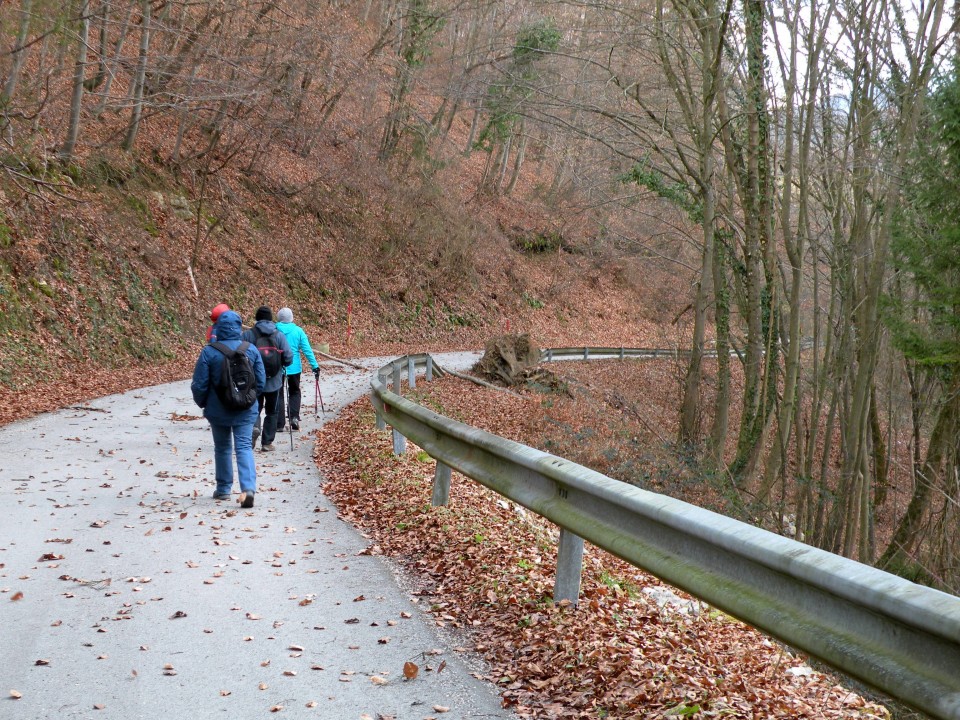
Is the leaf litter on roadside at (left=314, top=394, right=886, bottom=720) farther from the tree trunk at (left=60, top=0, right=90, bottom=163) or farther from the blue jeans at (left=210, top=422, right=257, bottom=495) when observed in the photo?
the tree trunk at (left=60, top=0, right=90, bottom=163)

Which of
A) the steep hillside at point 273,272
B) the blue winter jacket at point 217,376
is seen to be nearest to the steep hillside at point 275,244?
the steep hillside at point 273,272

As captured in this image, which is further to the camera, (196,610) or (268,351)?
(268,351)

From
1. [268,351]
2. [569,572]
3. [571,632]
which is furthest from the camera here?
[268,351]

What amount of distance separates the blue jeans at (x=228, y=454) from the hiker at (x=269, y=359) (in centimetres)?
322

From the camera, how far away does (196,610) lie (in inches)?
229

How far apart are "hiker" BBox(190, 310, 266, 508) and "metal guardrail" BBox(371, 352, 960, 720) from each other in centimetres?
420

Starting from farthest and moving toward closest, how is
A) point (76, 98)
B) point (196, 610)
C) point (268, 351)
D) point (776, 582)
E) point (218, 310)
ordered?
point (76, 98)
point (268, 351)
point (218, 310)
point (196, 610)
point (776, 582)

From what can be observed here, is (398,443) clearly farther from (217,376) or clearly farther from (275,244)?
(275,244)

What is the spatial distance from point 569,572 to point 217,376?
504 centimetres

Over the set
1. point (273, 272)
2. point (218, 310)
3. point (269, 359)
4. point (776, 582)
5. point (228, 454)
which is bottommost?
point (228, 454)

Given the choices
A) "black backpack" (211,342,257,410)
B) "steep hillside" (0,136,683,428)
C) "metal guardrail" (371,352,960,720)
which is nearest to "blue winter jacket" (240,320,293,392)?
"black backpack" (211,342,257,410)

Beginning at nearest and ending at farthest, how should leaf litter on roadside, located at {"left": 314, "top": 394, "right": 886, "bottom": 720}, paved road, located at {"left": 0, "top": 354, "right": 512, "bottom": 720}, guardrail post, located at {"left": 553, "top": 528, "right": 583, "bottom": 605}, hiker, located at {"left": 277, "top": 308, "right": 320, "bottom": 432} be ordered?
leaf litter on roadside, located at {"left": 314, "top": 394, "right": 886, "bottom": 720} → paved road, located at {"left": 0, "top": 354, "right": 512, "bottom": 720} → guardrail post, located at {"left": 553, "top": 528, "right": 583, "bottom": 605} → hiker, located at {"left": 277, "top": 308, "right": 320, "bottom": 432}

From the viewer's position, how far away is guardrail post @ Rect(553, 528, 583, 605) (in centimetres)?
540

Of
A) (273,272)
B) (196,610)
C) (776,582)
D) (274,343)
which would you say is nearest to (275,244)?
(273,272)
